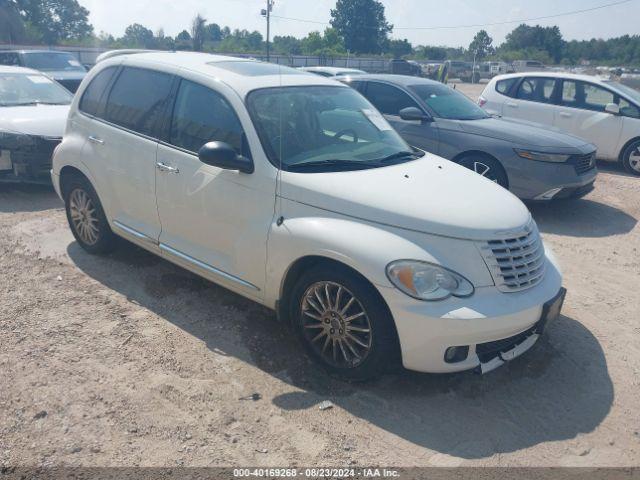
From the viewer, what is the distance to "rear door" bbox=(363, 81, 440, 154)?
763 cm

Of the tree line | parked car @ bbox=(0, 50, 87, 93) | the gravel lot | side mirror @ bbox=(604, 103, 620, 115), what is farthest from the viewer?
the tree line

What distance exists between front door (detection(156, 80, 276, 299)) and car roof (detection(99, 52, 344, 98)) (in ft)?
0.49

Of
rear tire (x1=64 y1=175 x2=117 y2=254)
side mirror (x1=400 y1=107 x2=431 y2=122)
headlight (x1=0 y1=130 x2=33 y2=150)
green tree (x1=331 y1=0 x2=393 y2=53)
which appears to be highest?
green tree (x1=331 y1=0 x2=393 y2=53)

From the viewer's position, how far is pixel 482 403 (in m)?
3.43

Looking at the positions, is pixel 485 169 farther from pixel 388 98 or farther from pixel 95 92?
pixel 95 92

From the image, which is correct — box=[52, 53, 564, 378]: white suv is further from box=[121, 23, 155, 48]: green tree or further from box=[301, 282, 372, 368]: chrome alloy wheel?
Answer: box=[121, 23, 155, 48]: green tree

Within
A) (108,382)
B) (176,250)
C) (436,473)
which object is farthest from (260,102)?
(436,473)

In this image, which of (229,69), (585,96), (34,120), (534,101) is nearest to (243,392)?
(229,69)

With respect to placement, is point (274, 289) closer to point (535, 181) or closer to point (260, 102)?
point (260, 102)

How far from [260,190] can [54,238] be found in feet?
10.7

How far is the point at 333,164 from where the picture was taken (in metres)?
3.84

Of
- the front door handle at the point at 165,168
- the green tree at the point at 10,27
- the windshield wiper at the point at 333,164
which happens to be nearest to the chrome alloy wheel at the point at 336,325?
the windshield wiper at the point at 333,164

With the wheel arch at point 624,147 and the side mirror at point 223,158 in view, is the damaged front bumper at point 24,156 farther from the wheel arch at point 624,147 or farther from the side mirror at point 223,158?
the wheel arch at point 624,147

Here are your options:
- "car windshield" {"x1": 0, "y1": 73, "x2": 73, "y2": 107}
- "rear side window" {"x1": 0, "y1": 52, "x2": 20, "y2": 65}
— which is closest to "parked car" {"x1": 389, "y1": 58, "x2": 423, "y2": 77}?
"rear side window" {"x1": 0, "y1": 52, "x2": 20, "y2": 65}
